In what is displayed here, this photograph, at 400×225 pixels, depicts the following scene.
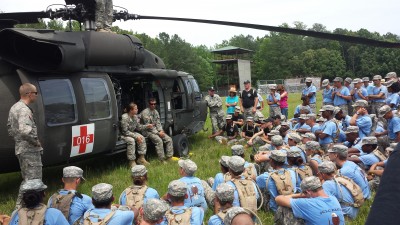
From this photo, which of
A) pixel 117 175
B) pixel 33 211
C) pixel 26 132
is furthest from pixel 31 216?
pixel 117 175

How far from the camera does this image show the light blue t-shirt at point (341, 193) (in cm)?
484

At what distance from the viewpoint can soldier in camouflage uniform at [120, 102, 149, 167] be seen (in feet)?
26.3

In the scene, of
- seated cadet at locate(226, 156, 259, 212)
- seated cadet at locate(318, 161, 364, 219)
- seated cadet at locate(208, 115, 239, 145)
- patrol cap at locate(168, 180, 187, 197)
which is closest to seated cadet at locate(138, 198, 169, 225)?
patrol cap at locate(168, 180, 187, 197)

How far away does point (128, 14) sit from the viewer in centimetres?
694

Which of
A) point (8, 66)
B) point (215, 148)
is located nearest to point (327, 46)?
point (215, 148)

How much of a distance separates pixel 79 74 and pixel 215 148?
4725 millimetres

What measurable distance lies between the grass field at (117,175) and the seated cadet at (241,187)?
749 millimetres

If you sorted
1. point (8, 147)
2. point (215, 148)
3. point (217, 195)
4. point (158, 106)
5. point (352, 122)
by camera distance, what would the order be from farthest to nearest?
point (215, 148), point (158, 106), point (352, 122), point (8, 147), point (217, 195)

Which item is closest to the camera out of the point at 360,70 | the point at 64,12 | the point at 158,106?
the point at 64,12

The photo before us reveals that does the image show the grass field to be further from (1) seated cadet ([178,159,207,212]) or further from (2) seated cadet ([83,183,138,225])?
(2) seated cadet ([83,183,138,225])

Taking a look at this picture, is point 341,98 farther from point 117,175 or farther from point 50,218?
point 50,218

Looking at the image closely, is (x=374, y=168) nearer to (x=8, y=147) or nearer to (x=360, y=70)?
(x=8, y=147)

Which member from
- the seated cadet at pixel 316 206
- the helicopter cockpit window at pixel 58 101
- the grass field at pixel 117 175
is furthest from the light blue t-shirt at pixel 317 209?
the helicopter cockpit window at pixel 58 101

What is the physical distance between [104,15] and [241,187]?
434 centimetres
